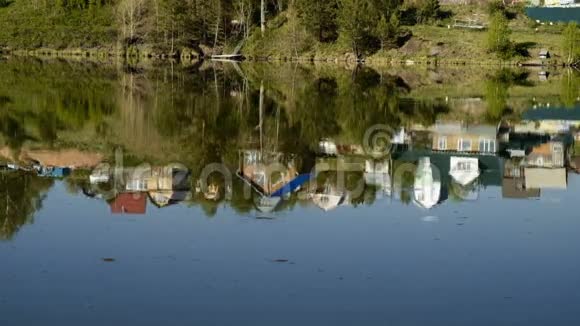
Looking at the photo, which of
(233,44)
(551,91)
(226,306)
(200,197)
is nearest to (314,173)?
(200,197)

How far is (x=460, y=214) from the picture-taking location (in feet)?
29.9

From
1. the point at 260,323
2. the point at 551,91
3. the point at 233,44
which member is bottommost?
the point at 260,323

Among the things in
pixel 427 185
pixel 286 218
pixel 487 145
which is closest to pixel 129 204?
pixel 286 218

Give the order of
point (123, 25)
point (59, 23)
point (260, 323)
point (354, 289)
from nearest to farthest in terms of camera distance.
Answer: point (260, 323) → point (354, 289) → point (123, 25) → point (59, 23)

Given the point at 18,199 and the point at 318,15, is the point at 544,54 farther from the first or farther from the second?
the point at 18,199

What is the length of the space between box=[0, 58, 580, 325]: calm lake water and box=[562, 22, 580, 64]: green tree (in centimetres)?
2470

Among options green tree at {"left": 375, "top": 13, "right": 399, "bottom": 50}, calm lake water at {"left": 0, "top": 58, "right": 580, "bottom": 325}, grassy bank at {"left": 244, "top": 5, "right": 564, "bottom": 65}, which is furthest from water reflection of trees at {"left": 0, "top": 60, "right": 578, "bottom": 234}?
green tree at {"left": 375, "top": 13, "right": 399, "bottom": 50}

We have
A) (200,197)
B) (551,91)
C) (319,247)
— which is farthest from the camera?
(551,91)

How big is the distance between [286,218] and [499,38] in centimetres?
3680

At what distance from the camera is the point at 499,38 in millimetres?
43656

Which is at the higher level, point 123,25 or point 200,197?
point 123,25

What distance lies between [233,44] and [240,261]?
46.7 meters

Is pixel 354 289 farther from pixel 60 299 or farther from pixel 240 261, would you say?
pixel 60 299

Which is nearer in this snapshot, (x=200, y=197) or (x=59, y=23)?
(x=200, y=197)
